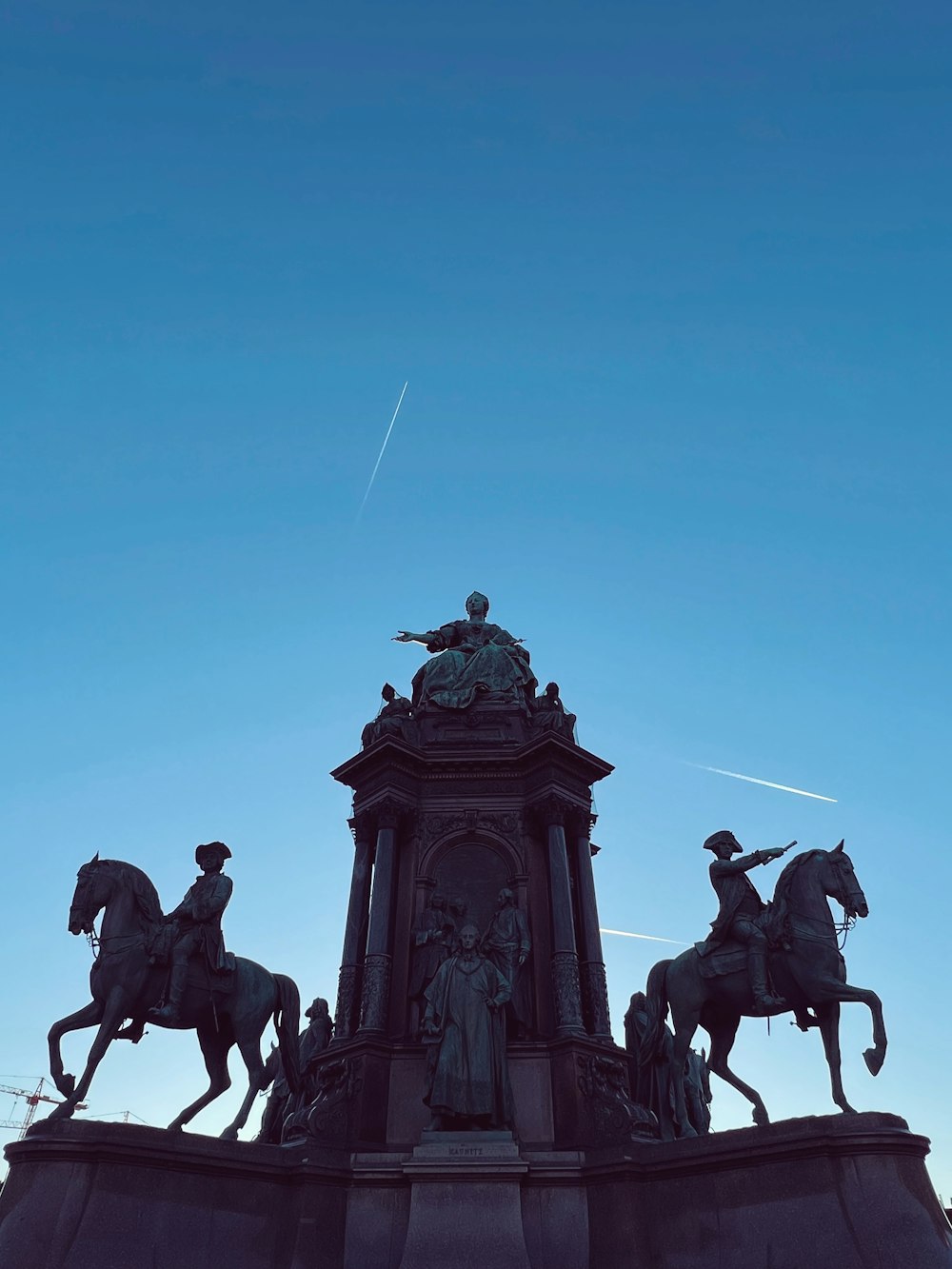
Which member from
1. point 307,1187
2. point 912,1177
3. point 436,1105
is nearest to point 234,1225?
point 307,1187

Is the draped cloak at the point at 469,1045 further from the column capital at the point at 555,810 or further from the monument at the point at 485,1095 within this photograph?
the column capital at the point at 555,810

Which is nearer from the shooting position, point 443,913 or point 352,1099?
point 352,1099

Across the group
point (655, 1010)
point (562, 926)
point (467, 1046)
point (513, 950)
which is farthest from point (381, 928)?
point (655, 1010)

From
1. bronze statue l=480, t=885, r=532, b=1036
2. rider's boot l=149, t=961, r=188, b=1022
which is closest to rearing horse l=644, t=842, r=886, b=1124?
bronze statue l=480, t=885, r=532, b=1036

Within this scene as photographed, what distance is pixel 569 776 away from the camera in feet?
60.3

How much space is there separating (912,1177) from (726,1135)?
2.15m

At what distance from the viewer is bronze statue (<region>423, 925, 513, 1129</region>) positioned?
534 inches

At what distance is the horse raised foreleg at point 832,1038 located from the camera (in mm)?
12328

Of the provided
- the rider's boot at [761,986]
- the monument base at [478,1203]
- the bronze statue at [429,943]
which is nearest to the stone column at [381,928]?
the bronze statue at [429,943]

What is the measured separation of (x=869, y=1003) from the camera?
40.7 ft

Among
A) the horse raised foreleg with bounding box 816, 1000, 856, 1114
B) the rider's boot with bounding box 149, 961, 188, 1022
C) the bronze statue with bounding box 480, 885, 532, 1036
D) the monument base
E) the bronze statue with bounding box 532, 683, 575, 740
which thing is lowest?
the monument base

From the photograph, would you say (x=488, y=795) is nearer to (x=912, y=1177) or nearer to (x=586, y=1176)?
(x=586, y=1176)

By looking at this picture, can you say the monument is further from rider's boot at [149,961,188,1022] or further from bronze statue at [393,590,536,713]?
bronze statue at [393,590,536,713]

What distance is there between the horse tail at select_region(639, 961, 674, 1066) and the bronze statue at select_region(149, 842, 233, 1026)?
249 inches
